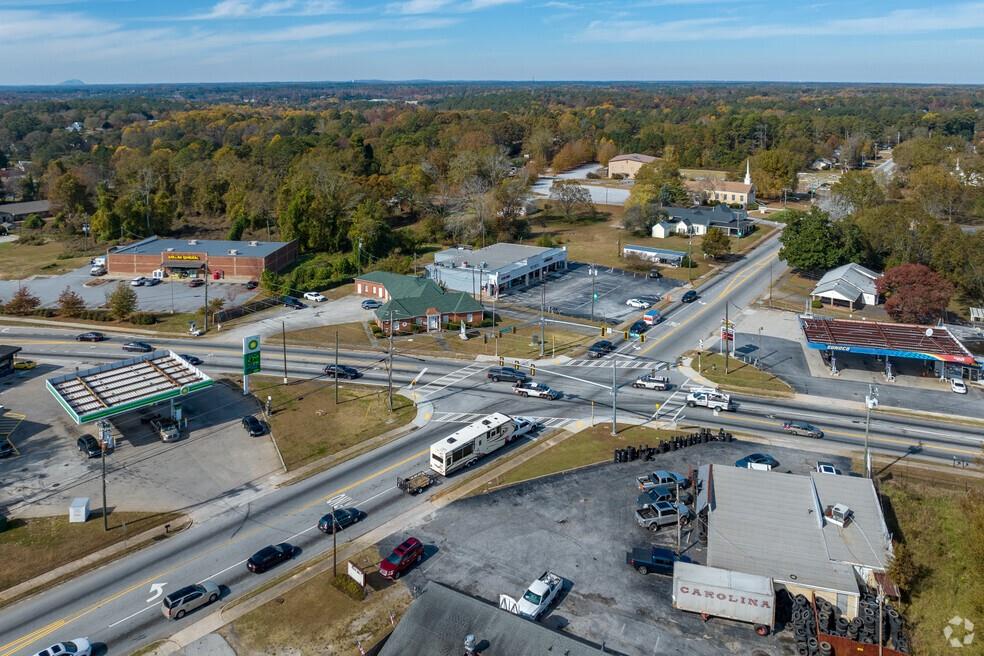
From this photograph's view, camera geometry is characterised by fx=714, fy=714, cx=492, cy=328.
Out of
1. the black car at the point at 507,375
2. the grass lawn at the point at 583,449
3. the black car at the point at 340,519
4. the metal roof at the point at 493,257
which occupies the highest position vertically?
the metal roof at the point at 493,257

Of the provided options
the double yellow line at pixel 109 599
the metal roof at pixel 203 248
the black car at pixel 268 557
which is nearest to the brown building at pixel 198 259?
the metal roof at pixel 203 248

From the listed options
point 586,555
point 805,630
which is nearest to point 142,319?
point 586,555

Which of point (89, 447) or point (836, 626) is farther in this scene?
point (89, 447)

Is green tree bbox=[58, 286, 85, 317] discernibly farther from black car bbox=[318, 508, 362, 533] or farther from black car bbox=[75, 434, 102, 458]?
black car bbox=[318, 508, 362, 533]

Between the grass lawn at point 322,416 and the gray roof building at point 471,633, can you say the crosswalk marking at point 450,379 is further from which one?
the gray roof building at point 471,633

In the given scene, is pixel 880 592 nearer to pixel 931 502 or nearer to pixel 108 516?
pixel 931 502

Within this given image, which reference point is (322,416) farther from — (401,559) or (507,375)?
(401,559)
